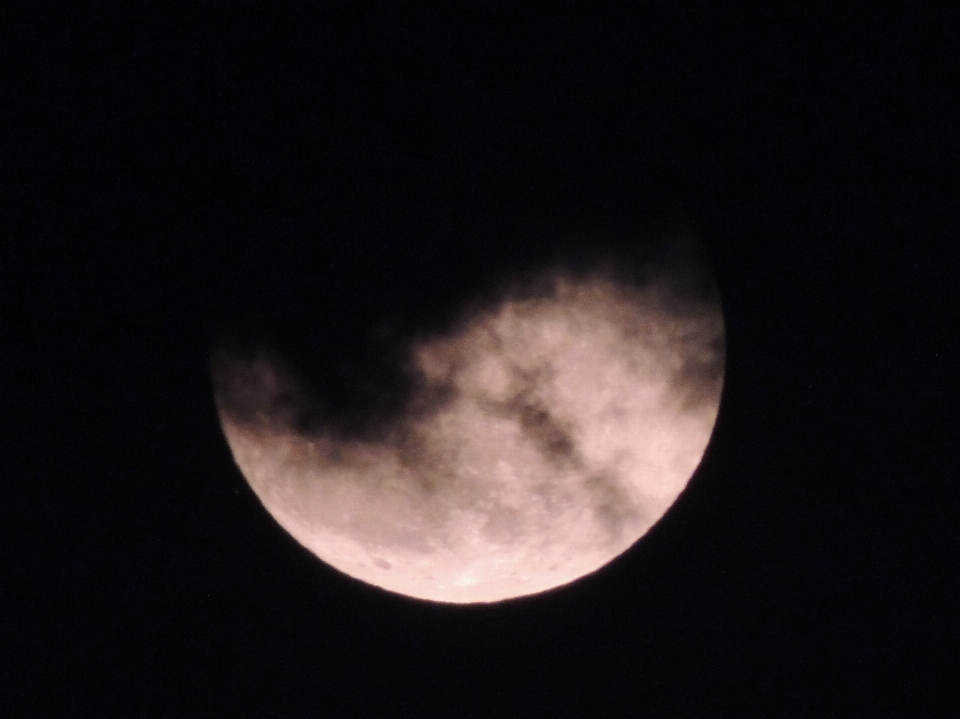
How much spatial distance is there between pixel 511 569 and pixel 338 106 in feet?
7.19

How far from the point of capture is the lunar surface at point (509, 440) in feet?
8.27

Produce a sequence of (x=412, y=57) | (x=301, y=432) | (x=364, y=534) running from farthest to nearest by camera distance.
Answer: (x=364, y=534) < (x=301, y=432) < (x=412, y=57)

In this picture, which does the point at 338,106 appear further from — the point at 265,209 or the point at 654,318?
the point at 654,318

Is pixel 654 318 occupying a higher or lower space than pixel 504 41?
lower

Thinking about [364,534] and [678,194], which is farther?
[364,534]

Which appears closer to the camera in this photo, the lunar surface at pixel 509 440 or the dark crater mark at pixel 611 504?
the lunar surface at pixel 509 440

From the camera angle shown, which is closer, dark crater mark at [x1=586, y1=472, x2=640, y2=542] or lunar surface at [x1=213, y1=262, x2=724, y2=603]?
lunar surface at [x1=213, y1=262, x2=724, y2=603]

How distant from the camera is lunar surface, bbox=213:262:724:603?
8.27 ft

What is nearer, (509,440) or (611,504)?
(509,440)

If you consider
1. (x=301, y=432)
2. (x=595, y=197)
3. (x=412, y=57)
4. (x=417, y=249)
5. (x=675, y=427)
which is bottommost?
(x=301, y=432)

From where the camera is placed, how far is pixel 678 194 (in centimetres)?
276

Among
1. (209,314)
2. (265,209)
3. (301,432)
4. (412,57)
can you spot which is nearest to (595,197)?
(412,57)

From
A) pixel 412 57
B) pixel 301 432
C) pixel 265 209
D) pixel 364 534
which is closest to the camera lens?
pixel 412 57

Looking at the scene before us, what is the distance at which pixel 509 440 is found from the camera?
2.63m
